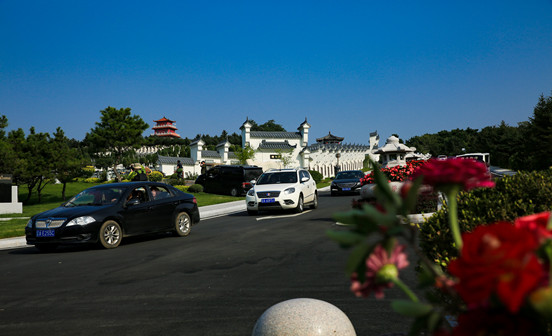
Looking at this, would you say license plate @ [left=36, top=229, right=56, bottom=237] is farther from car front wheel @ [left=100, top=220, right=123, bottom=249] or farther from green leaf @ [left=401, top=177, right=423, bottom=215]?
green leaf @ [left=401, top=177, right=423, bottom=215]

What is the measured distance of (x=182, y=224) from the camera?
39.9ft

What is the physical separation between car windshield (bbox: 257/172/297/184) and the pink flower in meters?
16.8

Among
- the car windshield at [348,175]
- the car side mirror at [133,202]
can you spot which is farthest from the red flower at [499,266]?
the car windshield at [348,175]

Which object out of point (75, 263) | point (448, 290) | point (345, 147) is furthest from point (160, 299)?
point (345, 147)

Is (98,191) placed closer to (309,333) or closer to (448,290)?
(309,333)

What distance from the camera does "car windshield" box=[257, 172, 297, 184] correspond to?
18016 mm

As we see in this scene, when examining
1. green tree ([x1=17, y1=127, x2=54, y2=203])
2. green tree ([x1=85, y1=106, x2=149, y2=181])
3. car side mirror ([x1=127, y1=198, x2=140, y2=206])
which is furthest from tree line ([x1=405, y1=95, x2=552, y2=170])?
green tree ([x1=85, y1=106, x2=149, y2=181])

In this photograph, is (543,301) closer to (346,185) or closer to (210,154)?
(346,185)

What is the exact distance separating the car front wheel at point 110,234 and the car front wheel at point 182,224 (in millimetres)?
1671

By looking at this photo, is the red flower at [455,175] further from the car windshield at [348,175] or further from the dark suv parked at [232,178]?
the dark suv parked at [232,178]

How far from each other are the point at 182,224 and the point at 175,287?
609 cm

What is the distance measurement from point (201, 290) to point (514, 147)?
5919 centimetres

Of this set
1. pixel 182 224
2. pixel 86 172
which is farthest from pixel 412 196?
pixel 86 172

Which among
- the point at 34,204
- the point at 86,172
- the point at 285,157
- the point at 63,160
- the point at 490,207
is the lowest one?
the point at 34,204
